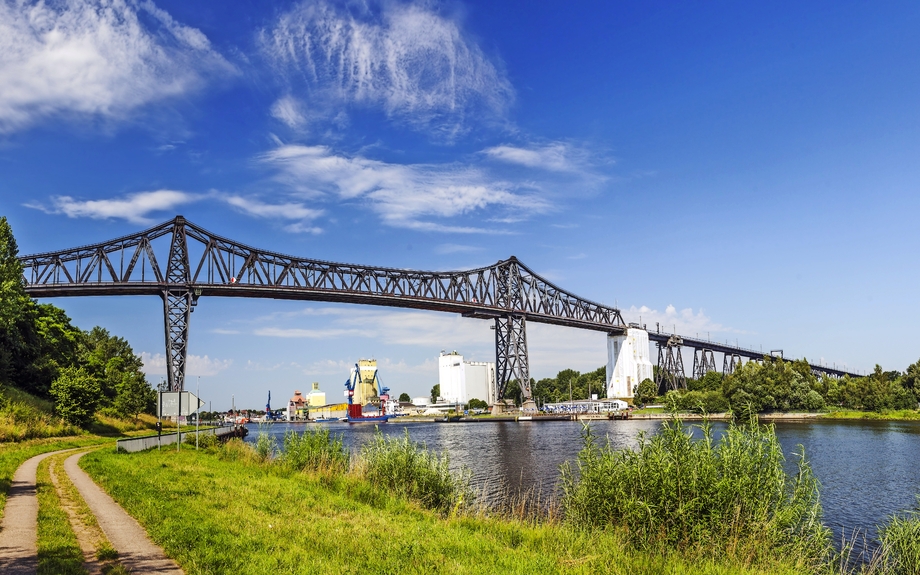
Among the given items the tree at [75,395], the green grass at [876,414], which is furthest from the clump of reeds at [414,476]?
the green grass at [876,414]

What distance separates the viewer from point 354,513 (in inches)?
672

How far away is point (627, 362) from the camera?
498ft

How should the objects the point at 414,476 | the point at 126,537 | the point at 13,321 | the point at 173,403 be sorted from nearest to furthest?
the point at 126,537, the point at 414,476, the point at 173,403, the point at 13,321

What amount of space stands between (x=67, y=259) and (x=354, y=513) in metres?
79.2

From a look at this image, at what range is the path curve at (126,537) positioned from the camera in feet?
36.4

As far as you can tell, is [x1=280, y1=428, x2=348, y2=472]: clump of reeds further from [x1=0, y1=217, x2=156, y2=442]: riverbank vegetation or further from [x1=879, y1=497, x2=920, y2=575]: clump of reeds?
[x1=879, y1=497, x2=920, y2=575]: clump of reeds

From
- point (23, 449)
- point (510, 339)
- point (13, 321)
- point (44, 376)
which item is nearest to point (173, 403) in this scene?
point (23, 449)

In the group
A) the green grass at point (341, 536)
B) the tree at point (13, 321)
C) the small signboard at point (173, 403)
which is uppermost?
the tree at point (13, 321)

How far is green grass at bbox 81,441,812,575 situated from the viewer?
1181 centimetres

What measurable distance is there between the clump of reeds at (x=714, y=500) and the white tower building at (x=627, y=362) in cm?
13572

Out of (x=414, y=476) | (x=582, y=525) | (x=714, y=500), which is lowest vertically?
(x=582, y=525)

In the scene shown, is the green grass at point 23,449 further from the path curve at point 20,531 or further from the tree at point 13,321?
the tree at point 13,321

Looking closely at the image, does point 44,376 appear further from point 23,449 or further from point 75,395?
point 23,449

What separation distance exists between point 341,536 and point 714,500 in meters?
8.95
